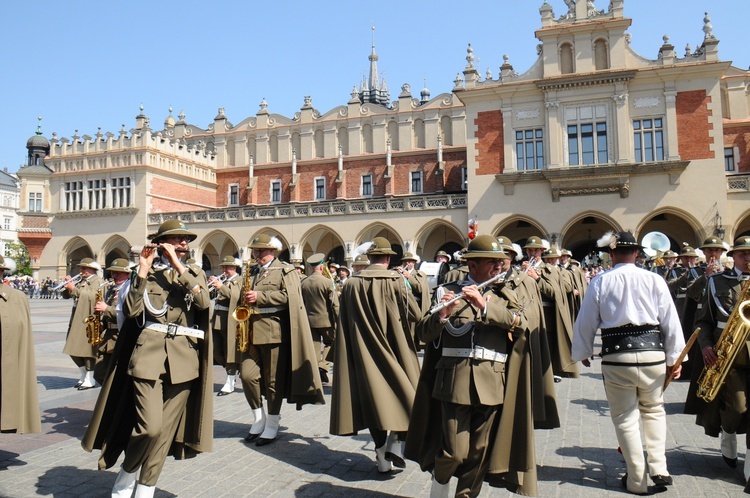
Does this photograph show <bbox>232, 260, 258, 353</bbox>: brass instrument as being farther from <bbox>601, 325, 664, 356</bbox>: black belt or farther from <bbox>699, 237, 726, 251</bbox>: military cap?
<bbox>699, 237, 726, 251</bbox>: military cap

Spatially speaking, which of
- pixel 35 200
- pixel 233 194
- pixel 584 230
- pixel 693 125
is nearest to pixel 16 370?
pixel 693 125

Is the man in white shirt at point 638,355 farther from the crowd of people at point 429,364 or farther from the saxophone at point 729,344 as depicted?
the saxophone at point 729,344

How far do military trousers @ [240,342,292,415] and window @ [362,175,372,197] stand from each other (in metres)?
30.6

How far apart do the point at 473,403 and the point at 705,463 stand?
108 inches

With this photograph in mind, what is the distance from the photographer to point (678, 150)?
26.5 metres

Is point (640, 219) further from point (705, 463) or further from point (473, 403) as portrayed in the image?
point (473, 403)

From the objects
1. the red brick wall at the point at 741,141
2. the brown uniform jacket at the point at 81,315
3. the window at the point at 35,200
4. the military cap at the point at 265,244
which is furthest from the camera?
the window at the point at 35,200

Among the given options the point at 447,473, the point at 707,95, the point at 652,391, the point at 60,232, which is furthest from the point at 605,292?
the point at 60,232

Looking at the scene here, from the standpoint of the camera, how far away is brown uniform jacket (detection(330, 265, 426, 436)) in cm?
523

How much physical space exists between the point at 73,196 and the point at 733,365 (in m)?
40.5

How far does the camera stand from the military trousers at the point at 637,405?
446cm

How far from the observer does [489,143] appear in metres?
28.8

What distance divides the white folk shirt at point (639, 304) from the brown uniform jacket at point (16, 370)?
4.86m

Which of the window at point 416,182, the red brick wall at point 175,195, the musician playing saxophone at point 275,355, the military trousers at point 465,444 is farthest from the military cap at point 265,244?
the red brick wall at point 175,195
